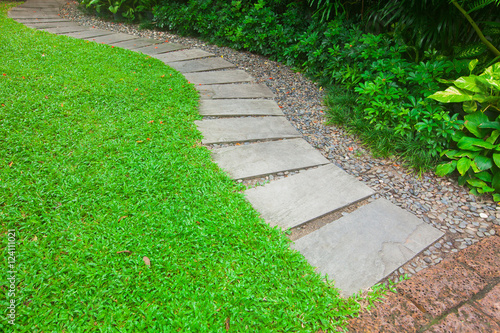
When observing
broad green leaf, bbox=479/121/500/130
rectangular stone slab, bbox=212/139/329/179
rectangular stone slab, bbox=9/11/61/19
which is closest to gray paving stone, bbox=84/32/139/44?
rectangular stone slab, bbox=9/11/61/19

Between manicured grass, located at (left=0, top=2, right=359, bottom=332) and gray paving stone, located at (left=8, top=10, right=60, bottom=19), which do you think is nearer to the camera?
manicured grass, located at (left=0, top=2, right=359, bottom=332)

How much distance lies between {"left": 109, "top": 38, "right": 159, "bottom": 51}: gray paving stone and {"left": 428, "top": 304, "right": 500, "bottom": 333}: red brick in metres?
4.93

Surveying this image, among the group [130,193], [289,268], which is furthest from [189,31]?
[289,268]

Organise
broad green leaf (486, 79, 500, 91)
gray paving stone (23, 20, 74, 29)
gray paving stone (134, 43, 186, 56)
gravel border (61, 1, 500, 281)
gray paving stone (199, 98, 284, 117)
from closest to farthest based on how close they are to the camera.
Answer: gravel border (61, 1, 500, 281) → broad green leaf (486, 79, 500, 91) → gray paving stone (199, 98, 284, 117) → gray paving stone (134, 43, 186, 56) → gray paving stone (23, 20, 74, 29)

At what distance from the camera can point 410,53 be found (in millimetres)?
3035

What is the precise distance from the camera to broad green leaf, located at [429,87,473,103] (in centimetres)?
215

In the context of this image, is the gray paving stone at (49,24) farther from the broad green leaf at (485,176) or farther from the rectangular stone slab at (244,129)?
Answer: the broad green leaf at (485,176)

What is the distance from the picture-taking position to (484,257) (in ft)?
5.72

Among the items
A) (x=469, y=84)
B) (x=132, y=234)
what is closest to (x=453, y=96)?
(x=469, y=84)

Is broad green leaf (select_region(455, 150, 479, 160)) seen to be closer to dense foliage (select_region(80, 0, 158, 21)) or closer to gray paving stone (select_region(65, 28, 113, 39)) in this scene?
gray paving stone (select_region(65, 28, 113, 39))

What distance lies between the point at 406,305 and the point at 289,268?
0.62 meters

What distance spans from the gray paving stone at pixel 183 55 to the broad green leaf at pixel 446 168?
3543mm

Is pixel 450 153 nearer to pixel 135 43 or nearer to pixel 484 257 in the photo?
pixel 484 257

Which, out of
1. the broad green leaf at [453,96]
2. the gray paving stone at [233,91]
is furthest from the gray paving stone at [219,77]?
the broad green leaf at [453,96]
